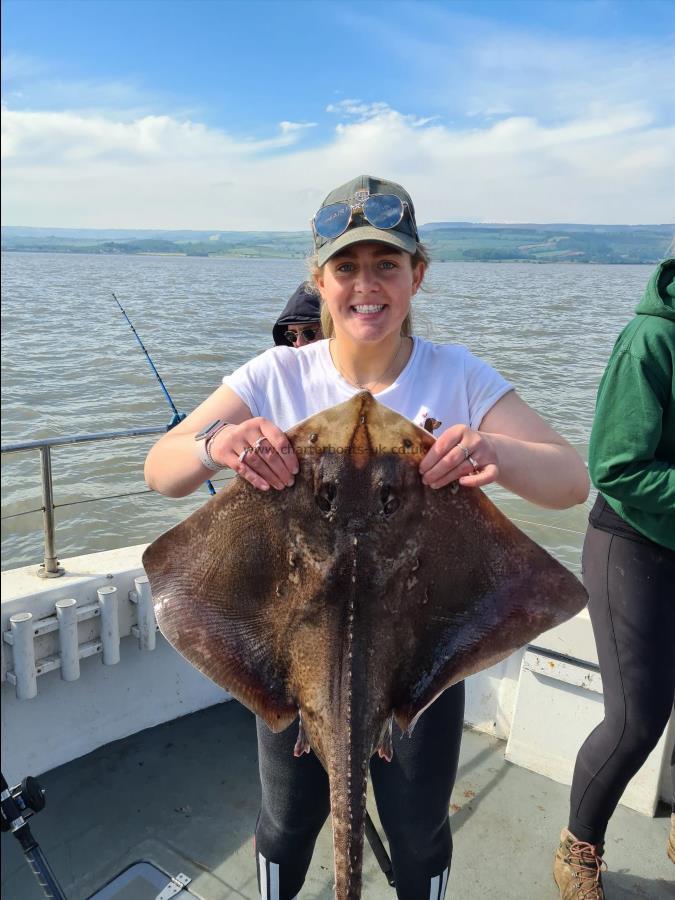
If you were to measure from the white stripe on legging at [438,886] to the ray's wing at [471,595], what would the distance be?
0.69 meters

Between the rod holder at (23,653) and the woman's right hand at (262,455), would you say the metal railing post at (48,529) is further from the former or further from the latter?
the woman's right hand at (262,455)

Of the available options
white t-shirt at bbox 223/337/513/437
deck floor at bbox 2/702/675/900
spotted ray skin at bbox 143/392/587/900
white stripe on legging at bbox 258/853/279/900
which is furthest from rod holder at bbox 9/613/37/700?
white t-shirt at bbox 223/337/513/437

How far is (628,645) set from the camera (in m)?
2.39

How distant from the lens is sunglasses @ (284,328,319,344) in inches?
141

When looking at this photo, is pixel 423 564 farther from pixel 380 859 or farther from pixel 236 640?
pixel 380 859

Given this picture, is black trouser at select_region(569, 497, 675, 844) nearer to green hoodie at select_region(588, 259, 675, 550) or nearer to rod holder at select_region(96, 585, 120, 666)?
green hoodie at select_region(588, 259, 675, 550)

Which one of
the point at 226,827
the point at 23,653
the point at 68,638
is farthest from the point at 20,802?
the point at 226,827

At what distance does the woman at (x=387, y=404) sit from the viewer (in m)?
1.78

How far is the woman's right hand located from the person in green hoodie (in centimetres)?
125

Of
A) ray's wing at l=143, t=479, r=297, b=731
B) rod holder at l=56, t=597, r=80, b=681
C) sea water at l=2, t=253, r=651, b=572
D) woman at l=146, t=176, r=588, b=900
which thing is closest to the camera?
ray's wing at l=143, t=479, r=297, b=731

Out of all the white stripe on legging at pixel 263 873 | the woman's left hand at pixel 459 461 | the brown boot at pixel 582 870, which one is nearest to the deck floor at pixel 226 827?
the brown boot at pixel 582 870

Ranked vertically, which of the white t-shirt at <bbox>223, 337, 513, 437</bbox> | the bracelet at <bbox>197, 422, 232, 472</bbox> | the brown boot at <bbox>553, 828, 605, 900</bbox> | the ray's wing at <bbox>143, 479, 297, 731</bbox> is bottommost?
the brown boot at <bbox>553, 828, 605, 900</bbox>

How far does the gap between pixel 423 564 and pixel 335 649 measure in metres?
0.28

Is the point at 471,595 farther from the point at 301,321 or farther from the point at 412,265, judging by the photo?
the point at 301,321
